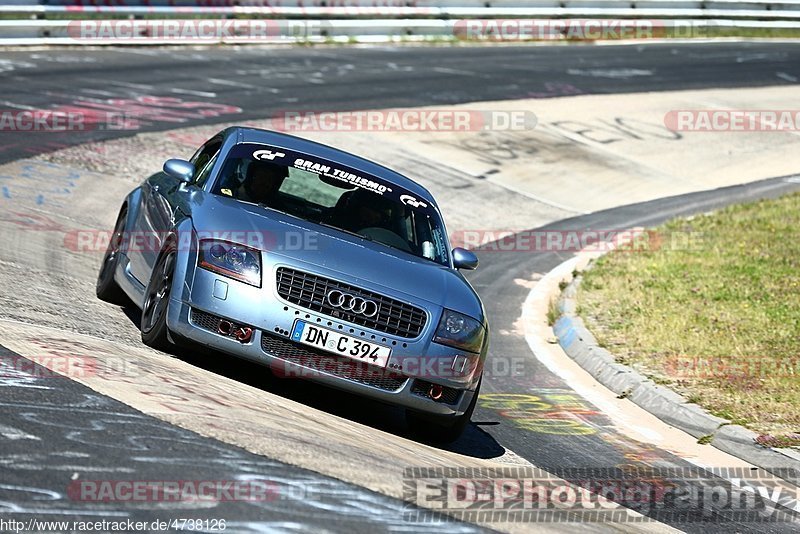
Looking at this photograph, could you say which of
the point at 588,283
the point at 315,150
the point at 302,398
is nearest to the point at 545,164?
the point at 588,283

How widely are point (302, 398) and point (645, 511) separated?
2196mm

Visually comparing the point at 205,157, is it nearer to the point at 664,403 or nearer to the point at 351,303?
the point at 351,303

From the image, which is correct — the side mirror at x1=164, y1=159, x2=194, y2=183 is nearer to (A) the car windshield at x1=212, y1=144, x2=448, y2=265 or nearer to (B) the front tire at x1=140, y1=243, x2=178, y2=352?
(A) the car windshield at x1=212, y1=144, x2=448, y2=265

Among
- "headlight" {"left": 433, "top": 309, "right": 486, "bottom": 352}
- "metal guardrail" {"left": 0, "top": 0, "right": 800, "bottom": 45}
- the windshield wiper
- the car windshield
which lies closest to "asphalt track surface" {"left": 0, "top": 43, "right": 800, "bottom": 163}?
"metal guardrail" {"left": 0, "top": 0, "right": 800, "bottom": 45}

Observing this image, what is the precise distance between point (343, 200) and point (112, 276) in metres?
1.93

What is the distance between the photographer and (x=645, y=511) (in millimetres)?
6609

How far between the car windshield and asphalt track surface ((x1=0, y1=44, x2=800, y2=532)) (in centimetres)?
112

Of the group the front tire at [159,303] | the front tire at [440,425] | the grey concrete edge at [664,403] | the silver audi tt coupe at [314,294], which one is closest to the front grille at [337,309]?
the silver audi tt coupe at [314,294]

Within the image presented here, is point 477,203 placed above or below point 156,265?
below

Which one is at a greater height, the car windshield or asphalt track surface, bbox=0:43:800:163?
the car windshield

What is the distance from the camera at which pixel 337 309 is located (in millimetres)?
6793

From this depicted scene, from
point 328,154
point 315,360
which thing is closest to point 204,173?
point 328,154

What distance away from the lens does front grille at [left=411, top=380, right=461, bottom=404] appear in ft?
22.9

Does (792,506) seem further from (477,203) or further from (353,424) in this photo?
(477,203)
